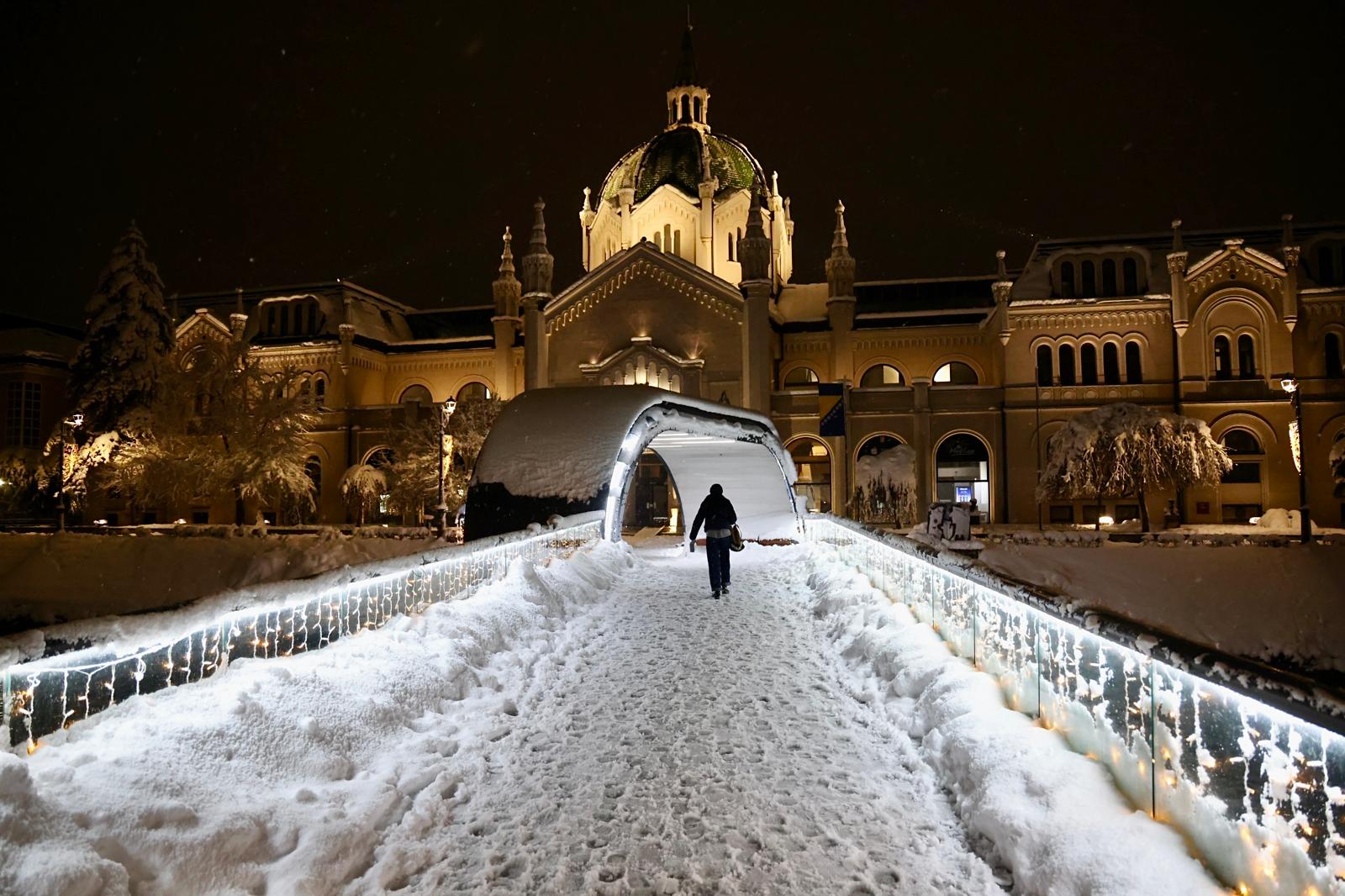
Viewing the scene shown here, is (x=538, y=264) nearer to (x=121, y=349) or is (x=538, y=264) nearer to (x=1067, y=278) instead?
(x=121, y=349)

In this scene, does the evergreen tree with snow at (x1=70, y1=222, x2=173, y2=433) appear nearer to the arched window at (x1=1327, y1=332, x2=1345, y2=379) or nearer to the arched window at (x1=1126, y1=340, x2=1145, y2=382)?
the arched window at (x1=1126, y1=340, x2=1145, y2=382)

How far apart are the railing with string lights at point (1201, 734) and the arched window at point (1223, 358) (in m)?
38.2

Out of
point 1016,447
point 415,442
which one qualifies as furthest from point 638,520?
point 1016,447

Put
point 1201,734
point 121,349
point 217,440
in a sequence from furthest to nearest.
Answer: point 121,349, point 217,440, point 1201,734

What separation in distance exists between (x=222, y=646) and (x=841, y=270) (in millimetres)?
A: 40127

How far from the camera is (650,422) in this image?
17.6 m

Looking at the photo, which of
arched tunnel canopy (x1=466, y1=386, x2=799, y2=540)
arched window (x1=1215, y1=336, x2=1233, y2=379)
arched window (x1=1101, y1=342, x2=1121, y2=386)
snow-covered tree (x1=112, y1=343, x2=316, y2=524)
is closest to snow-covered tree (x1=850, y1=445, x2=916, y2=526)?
arched window (x1=1101, y1=342, x2=1121, y2=386)

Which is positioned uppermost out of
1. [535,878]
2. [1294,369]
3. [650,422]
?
[1294,369]

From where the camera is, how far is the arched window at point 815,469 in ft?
127

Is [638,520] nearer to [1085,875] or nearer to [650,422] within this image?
[650,422]

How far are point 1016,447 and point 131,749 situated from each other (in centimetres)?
3830

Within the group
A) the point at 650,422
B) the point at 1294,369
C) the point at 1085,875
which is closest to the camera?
the point at 1085,875

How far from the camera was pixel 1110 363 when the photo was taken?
3825 centimetres

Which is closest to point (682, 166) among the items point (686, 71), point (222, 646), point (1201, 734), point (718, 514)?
point (686, 71)
